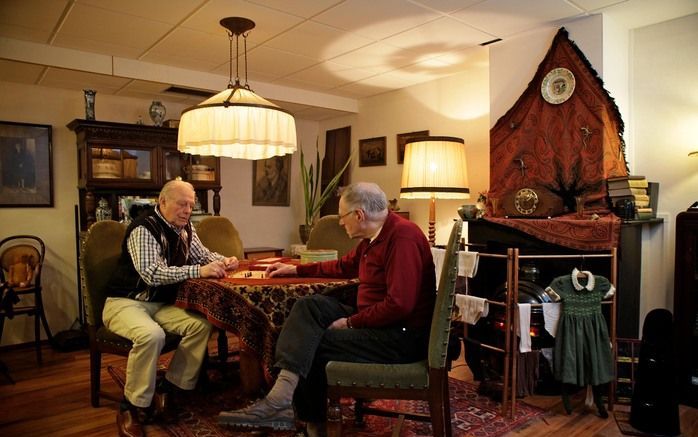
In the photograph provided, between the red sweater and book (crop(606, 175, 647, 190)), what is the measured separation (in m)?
1.60

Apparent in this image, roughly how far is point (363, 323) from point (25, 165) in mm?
3697

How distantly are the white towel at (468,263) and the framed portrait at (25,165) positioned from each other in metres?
3.65

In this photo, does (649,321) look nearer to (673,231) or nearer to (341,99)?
(673,231)

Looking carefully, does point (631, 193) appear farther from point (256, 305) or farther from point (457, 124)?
point (256, 305)

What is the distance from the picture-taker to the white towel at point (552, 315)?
2.53m

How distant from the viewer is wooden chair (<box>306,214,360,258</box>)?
10.9ft

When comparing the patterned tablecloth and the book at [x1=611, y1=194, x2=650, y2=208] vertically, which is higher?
the book at [x1=611, y1=194, x2=650, y2=208]

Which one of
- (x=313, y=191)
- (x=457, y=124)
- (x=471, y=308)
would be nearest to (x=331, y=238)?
(x=471, y=308)

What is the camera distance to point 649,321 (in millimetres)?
2373

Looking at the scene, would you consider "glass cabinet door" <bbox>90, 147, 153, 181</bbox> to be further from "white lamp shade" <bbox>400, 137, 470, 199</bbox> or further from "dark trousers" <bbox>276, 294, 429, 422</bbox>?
"dark trousers" <bbox>276, 294, 429, 422</bbox>

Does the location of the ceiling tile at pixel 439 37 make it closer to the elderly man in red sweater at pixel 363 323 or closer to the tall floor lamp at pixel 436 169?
the tall floor lamp at pixel 436 169

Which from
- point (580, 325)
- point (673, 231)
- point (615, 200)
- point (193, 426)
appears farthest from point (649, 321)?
point (193, 426)

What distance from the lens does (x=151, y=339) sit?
2.27 m

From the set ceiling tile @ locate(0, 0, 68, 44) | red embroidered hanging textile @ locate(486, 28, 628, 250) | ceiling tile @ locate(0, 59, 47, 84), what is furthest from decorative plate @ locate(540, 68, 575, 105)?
ceiling tile @ locate(0, 59, 47, 84)
